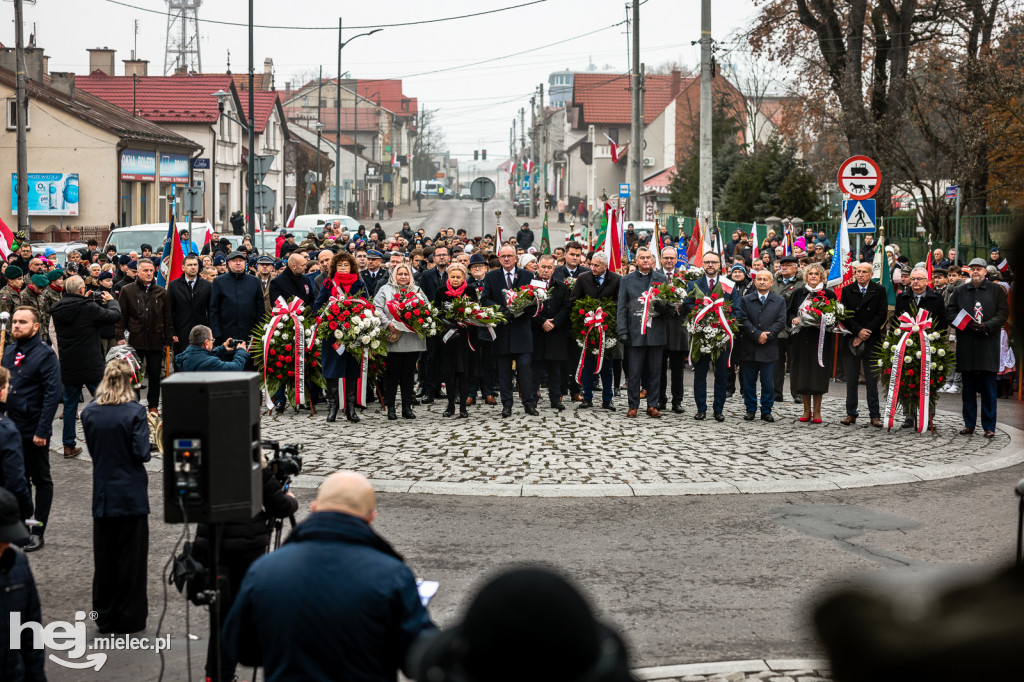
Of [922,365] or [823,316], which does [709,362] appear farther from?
[922,365]

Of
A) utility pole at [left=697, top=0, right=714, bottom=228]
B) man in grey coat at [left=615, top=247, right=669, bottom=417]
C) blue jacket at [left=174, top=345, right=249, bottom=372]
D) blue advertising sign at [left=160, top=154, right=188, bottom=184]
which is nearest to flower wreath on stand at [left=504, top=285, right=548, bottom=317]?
man in grey coat at [left=615, top=247, right=669, bottom=417]

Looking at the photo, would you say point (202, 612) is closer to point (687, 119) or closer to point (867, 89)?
point (867, 89)

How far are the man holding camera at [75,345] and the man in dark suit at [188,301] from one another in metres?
2.75

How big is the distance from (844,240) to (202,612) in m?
12.4

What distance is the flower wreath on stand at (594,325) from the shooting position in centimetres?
1584

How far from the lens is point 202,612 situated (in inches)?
308

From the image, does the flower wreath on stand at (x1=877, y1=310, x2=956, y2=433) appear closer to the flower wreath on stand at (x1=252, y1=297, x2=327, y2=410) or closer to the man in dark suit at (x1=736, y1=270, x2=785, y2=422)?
the man in dark suit at (x1=736, y1=270, x2=785, y2=422)

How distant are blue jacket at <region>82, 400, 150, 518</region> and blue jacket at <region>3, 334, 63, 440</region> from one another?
6.42 ft

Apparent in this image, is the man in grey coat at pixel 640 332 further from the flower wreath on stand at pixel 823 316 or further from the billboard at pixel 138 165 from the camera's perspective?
the billboard at pixel 138 165

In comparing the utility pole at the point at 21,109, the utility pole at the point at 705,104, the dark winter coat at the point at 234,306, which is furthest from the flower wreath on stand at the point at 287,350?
the utility pole at the point at 21,109

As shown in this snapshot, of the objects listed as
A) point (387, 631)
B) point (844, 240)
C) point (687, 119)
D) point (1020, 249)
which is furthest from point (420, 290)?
point (687, 119)

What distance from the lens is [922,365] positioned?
13.9 meters

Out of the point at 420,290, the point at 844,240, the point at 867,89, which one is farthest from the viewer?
the point at 867,89

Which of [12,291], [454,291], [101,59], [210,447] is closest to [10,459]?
[210,447]
